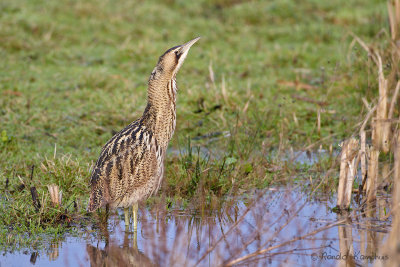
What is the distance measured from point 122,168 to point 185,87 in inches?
147

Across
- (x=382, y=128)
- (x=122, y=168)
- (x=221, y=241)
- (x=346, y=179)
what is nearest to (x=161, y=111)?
(x=122, y=168)

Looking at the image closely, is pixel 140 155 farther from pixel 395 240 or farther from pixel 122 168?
pixel 395 240

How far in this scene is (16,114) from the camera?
766 centimetres

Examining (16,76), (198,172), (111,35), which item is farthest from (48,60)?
(198,172)

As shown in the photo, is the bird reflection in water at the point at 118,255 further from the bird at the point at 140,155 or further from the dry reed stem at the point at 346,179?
the dry reed stem at the point at 346,179

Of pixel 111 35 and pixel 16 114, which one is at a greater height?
pixel 111 35

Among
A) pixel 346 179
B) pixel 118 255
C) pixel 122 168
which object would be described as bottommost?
pixel 118 255

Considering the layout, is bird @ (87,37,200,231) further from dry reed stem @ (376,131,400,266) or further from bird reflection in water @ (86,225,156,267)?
dry reed stem @ (376,131,400,266)

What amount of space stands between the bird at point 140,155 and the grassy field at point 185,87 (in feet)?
0.82

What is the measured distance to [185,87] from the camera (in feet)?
28.1

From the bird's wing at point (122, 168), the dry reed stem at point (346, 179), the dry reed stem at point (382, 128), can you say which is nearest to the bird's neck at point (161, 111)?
the bird's wing at point (122, 168)

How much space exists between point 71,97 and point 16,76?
3.80 ft

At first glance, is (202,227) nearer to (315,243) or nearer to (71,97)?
(315,243)

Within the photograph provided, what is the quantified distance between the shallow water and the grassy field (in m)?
0.28
